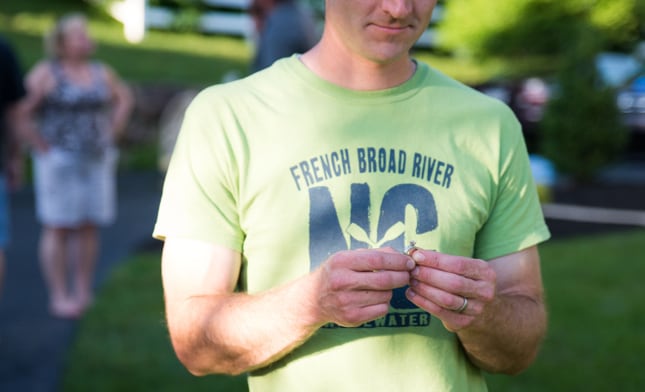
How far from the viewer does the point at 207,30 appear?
119 ft

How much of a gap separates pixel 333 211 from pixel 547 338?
16.1ft

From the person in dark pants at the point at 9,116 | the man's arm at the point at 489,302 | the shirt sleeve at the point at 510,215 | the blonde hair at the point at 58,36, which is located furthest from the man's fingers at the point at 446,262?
the blonde hair at the point at 58,36

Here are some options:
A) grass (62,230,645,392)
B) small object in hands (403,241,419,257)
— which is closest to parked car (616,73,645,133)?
grass (62,230,645,392)

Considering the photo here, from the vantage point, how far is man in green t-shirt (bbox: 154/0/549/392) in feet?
6.53

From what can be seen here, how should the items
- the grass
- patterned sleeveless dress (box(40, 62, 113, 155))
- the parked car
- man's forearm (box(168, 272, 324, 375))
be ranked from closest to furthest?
man's forearm (box(168, 272, 324, 375))
the grass
patterned sleeveless dress (box(40, 62, 113, 155))
the parked car

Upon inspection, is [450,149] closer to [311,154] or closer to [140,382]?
[311,154]

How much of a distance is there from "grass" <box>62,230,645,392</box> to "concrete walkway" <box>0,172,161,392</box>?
0.14 meters

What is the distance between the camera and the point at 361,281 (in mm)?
1770

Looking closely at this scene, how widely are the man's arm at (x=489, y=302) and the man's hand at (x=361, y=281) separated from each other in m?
0.06

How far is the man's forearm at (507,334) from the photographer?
1986 millimetres

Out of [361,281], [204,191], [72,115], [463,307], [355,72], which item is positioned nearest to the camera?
[361,281]

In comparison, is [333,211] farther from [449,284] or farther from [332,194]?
[449,284]

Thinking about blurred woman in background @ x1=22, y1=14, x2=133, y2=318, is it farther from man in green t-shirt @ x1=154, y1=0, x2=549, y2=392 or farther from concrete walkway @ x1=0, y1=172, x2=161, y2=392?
man in green t-shirt @ x1=154, y1=0, x2=549, y2=392

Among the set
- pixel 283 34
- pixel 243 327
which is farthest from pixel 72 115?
pixel 243 327
